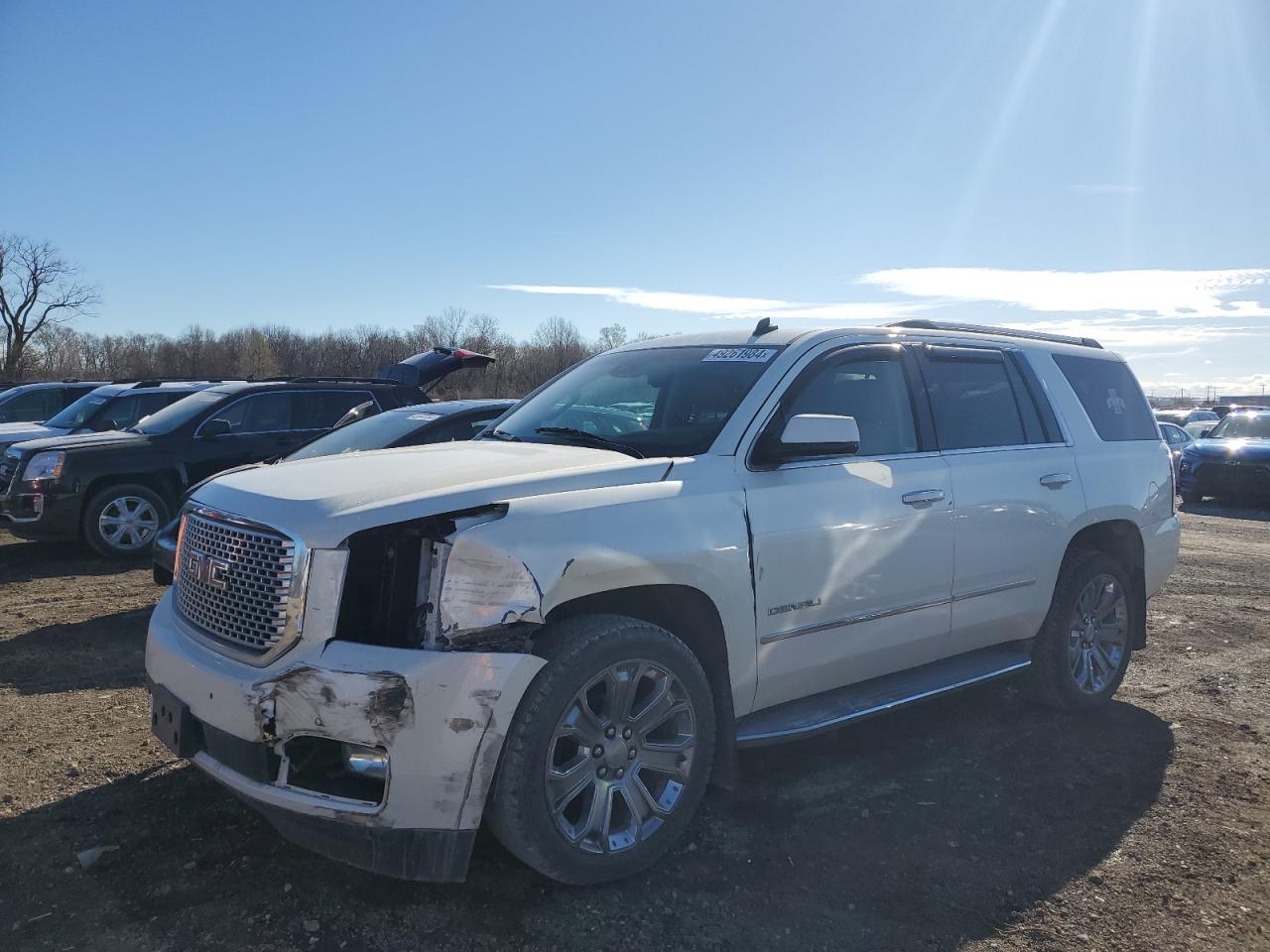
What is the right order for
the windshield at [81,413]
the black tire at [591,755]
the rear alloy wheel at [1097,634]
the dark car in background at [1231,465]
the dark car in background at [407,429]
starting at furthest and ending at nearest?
the dark car in background at [1231,465]
the windshield at [81,413]
the dark car in background at [407,429]
the rear alloy wheel at [1097,634]
the black tire at [591,755]

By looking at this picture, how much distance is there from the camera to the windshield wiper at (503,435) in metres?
4.27

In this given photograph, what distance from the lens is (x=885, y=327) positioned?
14.6ft

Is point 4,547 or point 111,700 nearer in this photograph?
point 111,700

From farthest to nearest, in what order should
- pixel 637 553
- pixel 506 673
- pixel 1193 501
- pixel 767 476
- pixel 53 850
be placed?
pixel 1193 501 < pixel 767 476 < pixel 53 850 < pixel 637 553 < pixel 506 673

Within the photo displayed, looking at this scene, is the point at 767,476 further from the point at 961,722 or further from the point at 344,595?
the point at 961,722

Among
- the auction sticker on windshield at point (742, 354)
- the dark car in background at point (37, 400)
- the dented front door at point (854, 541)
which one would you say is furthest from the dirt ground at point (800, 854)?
the dark car in background at point (37, 400)

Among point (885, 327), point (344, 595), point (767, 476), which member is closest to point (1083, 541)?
point (885, 327)

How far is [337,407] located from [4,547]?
3963 mm

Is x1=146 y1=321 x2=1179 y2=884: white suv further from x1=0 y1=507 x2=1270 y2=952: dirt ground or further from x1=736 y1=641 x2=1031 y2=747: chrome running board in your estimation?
x1=0 y1=507 x2=1270 y2=952: dirt ground

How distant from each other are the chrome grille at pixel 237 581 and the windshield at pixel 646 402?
1401 millimetres

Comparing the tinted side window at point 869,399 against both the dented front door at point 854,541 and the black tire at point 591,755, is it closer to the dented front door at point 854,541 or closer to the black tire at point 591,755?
the dented front door at point 854,541

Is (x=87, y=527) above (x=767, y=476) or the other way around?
the other way around

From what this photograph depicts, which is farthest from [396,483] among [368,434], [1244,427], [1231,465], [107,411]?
[1244,427]

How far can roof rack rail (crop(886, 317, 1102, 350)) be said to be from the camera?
15.4 ft
